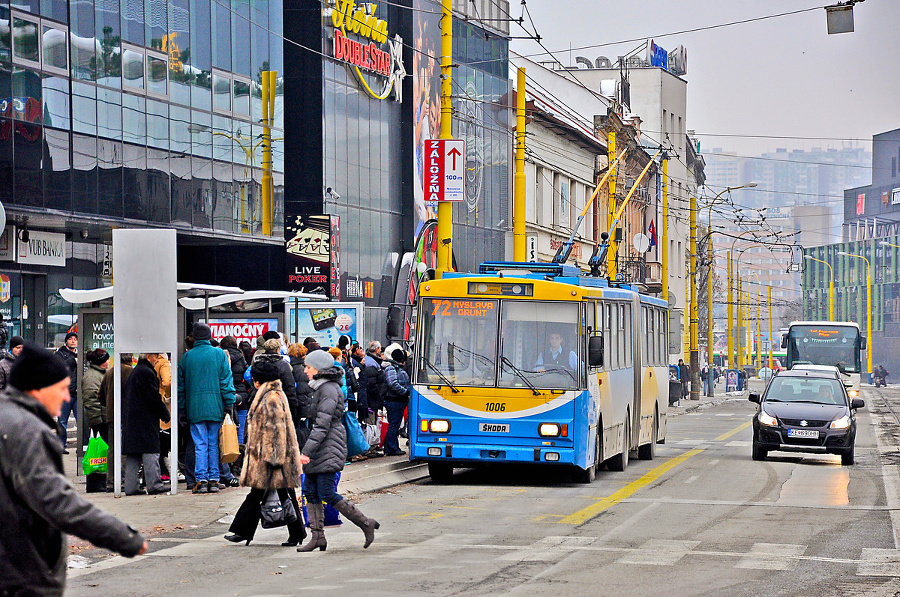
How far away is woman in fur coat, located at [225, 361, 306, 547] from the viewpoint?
11.1m

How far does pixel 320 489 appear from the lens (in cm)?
1157

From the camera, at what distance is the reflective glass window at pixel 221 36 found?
3294cm

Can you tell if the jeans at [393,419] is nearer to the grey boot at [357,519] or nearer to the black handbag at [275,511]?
the grey boot at [357,519]

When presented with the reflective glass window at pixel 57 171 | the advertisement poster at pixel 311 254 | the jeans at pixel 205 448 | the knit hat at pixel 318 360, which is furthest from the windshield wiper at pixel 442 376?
the advertisement poster at pixel 311 254

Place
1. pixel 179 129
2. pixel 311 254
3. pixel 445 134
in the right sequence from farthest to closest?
pixel 311 254 → pixel 179 129 → pixel 445 134

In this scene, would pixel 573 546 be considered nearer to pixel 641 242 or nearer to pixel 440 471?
pixel 440 471

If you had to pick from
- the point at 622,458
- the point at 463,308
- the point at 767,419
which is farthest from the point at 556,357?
the point at 767,419

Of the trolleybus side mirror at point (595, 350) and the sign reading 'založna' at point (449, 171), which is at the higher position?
the sign reading 'založna' at point (449, 171)

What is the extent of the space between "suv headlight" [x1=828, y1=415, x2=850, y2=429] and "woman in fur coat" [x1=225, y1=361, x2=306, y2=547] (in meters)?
13.6

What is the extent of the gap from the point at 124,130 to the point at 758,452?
14705mm

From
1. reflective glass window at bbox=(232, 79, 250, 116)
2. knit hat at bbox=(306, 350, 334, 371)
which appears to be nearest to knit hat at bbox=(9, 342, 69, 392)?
knit hat at bbox=(306, 350, 334, 371)

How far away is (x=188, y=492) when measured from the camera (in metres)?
15.4

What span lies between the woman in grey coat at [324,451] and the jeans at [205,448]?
4057 millimetres

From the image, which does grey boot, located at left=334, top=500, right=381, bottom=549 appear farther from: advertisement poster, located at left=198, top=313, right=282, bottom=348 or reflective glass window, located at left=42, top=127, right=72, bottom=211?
reflective glass window, located at left=42, top=127, right=72, bottom=211
